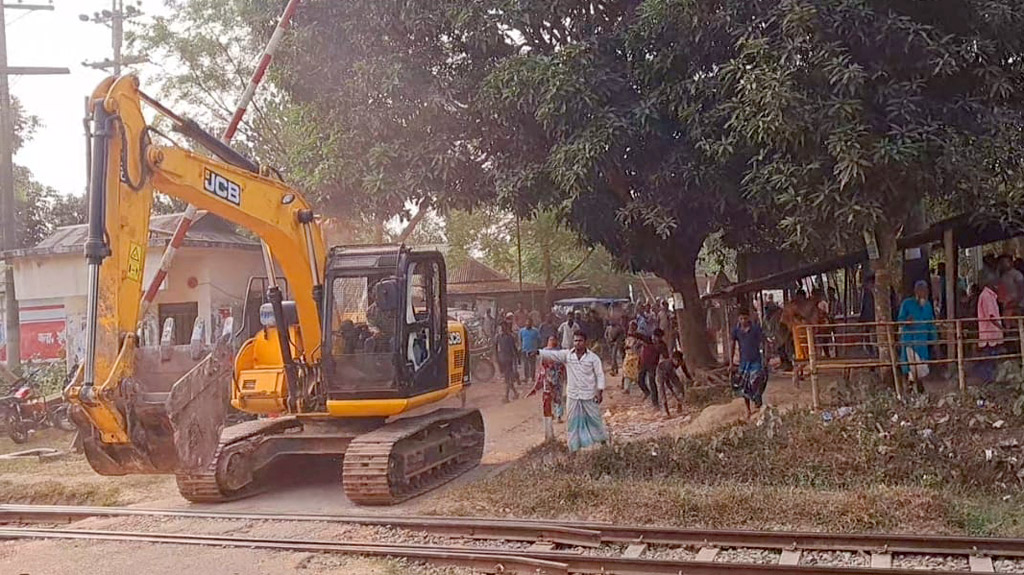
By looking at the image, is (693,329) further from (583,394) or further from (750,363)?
(583,394)

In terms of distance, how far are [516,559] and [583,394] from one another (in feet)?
14.1

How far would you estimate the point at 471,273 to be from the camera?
1561 inches

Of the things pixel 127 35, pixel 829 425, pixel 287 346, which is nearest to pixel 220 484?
pixel 287 346

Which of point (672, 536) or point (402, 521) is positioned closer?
point (672, 536)

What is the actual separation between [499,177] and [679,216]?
10.0 ft

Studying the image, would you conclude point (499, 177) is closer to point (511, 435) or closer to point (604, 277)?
point (511, 435)

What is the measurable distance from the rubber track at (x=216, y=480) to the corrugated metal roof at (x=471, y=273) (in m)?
27.5

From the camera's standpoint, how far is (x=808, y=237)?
1128 centimetres

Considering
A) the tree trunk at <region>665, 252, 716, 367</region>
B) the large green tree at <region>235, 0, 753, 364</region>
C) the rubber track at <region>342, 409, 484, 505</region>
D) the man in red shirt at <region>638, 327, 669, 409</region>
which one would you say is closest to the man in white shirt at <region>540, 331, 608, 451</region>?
the rubber track at <region>342, 409, 484, 505</region>

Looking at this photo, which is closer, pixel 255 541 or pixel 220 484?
pixel 255 541

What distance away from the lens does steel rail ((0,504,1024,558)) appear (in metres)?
7.12

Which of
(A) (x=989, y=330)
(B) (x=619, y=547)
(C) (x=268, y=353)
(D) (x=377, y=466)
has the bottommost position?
(B) (x=619, y=547)

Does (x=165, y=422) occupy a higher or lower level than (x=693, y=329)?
lower

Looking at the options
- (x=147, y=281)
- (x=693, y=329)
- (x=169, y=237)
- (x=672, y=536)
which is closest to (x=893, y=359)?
(x=672, y=536)
